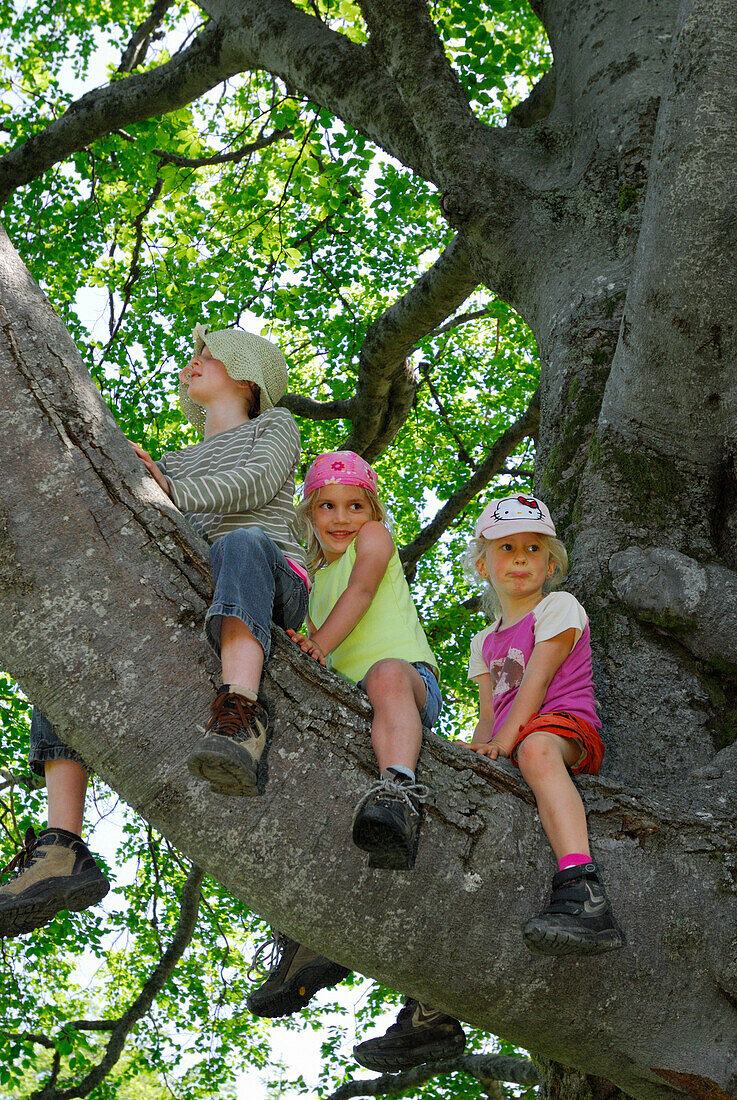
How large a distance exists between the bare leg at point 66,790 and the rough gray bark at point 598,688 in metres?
0.57

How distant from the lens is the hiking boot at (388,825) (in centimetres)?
176

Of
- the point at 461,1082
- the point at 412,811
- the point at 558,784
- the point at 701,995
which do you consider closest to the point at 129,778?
the point at 412,811

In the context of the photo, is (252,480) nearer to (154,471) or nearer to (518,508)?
(154,471)

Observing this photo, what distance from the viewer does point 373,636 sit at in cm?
281

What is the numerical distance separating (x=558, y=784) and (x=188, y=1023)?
27.8ft

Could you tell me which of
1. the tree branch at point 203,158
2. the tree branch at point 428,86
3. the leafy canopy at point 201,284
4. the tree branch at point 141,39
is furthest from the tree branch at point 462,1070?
the tree branch at point 141,39

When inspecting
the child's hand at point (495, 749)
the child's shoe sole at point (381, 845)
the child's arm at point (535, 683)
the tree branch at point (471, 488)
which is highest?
the tree branch at point (471, 488)

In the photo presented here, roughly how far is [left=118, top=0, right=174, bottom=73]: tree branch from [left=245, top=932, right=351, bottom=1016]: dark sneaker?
24.4ft

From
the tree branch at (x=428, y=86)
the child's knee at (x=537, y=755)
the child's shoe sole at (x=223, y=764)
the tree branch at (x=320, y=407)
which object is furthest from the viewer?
the tree branch at (x=320, y=407)

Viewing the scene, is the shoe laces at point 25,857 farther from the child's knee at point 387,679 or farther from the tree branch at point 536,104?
the tree branch at point 536,104

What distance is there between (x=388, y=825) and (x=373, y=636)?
1086 mm

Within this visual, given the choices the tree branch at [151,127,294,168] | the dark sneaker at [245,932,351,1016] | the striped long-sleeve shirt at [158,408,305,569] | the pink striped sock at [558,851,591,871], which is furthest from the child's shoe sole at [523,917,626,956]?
the tree branch at [151,127,294,168]

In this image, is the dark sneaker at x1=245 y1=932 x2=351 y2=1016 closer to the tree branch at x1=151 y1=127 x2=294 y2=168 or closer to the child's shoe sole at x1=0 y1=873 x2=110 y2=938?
the child's shoe sole at x1=0 y1=873 x2=110 y2=938

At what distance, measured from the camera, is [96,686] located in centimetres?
A: 182
